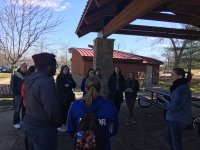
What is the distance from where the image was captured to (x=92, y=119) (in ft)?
12.6

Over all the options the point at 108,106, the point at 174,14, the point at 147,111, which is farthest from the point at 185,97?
the point at 147,111

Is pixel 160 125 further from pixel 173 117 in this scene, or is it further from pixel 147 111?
pixel 173 117

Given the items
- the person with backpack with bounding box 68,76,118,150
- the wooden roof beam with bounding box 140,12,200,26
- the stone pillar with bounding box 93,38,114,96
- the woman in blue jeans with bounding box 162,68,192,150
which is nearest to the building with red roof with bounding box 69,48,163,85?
the stone pillar with bounding box 93,38,114,96

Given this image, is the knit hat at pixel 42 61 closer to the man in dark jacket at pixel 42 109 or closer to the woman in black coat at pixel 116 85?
the man in dark jacket at pixel 42 109

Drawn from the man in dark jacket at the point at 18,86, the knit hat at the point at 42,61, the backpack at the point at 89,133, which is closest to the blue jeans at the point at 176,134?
the backpack at the point at 89,133

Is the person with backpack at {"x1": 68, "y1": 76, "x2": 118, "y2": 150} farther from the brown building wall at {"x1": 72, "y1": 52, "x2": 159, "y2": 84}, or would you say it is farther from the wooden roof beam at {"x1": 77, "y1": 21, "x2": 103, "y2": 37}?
the brown building wall at {"x1": 72, "y1": 52, "x2": 159, "y2": 84}

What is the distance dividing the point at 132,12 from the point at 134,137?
2.89 m

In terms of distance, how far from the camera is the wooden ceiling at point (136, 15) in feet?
25.3

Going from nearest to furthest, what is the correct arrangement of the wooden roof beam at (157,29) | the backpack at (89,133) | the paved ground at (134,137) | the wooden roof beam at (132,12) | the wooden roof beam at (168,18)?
1. the backpack at (89,133)
2. the wooden roof beam at (132,12)
3. the paved ground at (134,137)
4. the wooden roof beam at (168,18)
5. the wooden roof beam at (157,29)

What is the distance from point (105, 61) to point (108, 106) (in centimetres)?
911

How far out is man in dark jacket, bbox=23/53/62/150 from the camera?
4020mm

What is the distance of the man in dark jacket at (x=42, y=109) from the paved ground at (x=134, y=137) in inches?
129

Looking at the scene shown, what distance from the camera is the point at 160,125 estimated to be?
10008 mm

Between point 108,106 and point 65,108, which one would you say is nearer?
point 108,106
